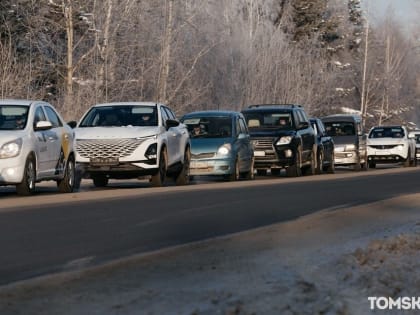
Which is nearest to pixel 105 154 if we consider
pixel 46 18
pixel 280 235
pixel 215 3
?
pixel 280 235

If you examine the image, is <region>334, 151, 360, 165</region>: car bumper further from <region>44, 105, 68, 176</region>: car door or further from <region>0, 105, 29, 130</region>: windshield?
<region>0, 105, 29, 130</region>: windshield

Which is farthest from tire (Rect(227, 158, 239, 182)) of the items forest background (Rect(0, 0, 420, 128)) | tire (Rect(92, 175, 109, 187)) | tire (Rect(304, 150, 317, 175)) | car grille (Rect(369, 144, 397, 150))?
car grille (Rect(369, 144, 397, 150))

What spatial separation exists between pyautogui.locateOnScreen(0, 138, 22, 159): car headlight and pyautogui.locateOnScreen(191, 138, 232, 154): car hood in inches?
333

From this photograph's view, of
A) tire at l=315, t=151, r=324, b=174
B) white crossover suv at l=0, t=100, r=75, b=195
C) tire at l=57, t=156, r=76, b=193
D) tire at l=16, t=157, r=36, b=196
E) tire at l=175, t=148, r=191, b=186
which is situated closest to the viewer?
white crossover suv at l=0, t=100, r=75, b=195

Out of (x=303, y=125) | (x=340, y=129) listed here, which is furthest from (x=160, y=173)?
(x=340, y=129)

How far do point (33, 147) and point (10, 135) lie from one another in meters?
0.54

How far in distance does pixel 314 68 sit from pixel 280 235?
5507 centimetres

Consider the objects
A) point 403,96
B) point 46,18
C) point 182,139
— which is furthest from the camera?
point 403,96

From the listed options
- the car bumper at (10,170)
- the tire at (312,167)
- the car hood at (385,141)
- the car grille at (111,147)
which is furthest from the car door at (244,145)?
the car hood at (385,141)

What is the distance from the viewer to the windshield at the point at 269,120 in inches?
1238

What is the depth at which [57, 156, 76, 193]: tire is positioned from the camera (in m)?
21.2

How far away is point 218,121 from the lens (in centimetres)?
2788

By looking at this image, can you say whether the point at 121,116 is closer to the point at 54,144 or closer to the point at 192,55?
the point at 54,144

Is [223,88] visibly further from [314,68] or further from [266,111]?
[266,111]
